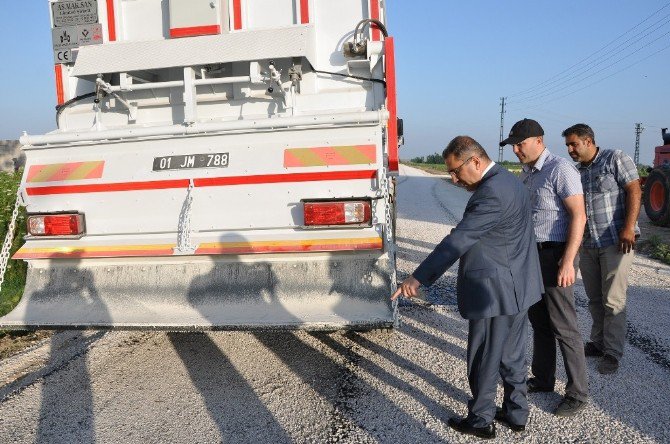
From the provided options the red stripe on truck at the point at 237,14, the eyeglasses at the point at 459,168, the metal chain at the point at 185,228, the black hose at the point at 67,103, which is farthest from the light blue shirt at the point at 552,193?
the black hose at the point at 67,103

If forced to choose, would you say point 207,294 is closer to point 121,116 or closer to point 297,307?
A: point 297,307

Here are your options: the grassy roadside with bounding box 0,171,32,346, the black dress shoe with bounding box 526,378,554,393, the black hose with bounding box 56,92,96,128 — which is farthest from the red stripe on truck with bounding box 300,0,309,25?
the grassy roadside with bounding box 0,171,32,346

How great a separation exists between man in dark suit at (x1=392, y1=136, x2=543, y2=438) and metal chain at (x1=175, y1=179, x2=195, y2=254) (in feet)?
5.38

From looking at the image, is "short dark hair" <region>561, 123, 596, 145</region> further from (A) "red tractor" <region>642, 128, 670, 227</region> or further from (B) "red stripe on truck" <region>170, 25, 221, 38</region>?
(A) "red tractor" <region>642, 128, 670, 227</region>

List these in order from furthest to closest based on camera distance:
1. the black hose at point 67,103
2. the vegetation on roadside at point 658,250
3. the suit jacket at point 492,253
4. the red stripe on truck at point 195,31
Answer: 1. the vegetation on roadside at point 658,250
2. the black hose at point 67,103
3. the red stripe on truck at point 195,31
4. the suit jacket at point 492,253

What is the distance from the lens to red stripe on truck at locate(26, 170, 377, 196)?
354cm

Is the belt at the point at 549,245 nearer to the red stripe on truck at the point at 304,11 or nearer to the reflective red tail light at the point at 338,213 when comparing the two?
the reflective red tail light at the point at 338,213

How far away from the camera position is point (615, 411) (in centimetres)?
313

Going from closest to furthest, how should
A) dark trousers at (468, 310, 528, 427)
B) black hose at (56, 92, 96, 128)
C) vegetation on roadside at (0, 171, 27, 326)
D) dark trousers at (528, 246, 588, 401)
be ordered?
dark trousers at (468, 310, 528, 427) < dark trousers at (528, 246, 588, 401) < black hose at (56, 92, 96, 128) < vegetation on roadside at (0, 171, 27, 326)

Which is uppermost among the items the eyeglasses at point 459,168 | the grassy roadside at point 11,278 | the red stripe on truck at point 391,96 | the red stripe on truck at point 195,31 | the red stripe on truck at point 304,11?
the red stripe on truck at point 304,11

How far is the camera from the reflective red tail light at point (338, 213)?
352 cm

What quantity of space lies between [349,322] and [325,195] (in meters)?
0.86

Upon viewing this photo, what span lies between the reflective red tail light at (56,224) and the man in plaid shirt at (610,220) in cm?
359

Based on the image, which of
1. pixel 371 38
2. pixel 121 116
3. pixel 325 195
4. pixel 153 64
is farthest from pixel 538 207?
pixel 121 116
